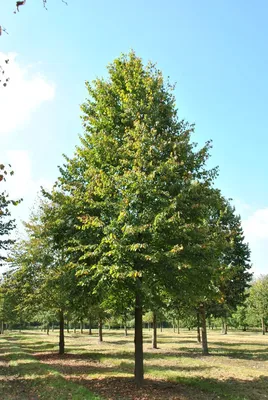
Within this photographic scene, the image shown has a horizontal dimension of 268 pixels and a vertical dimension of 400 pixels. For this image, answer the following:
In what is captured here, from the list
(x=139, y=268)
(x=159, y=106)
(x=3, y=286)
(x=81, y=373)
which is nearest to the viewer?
(x=139, y=268)

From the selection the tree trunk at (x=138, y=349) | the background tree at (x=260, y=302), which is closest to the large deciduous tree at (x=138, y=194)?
the tree trunk at (x=138, y=349)

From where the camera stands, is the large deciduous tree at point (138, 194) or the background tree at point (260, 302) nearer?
the large deciduous tree at point (138, 194)

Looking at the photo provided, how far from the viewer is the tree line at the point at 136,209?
11.7m

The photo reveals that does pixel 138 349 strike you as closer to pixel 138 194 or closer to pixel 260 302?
pixel 138 194

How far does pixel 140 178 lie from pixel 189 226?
8.25 feet

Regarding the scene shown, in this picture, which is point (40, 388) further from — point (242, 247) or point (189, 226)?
point (242, 247)

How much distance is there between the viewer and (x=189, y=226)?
11.4 m

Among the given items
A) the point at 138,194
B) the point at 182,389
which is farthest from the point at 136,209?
the point at 182,389

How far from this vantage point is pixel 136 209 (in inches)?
490

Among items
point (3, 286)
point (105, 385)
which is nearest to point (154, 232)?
point (105, 385)

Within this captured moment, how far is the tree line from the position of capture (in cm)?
1169

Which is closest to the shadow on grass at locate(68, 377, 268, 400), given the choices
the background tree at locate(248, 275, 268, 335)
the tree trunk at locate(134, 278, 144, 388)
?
the tree trunk at locate(134, 278, 144, 388)

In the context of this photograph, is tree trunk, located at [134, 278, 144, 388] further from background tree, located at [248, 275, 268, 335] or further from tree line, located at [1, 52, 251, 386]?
background tree, located at [248, 275, 268, 335]

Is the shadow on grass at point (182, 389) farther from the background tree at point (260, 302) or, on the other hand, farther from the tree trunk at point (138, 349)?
the background tree at point (260, 302)
